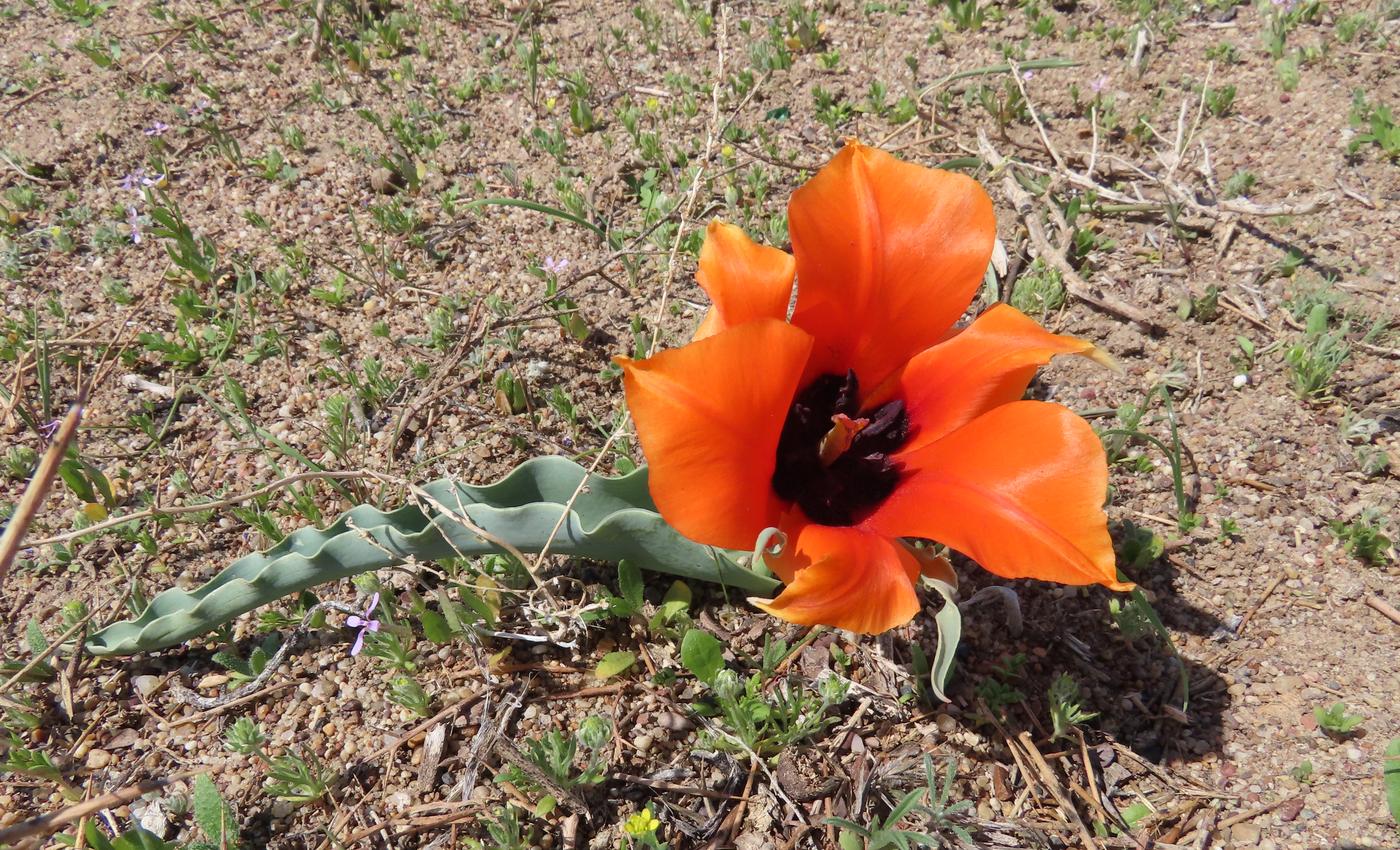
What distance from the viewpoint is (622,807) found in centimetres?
190

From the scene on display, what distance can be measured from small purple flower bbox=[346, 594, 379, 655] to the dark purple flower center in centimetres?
110

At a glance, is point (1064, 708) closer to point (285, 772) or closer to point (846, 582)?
point (846, 582)

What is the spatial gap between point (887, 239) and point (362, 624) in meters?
1.52

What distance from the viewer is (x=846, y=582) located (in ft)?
4.52

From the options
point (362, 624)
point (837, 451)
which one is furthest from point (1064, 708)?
point (362, 624)

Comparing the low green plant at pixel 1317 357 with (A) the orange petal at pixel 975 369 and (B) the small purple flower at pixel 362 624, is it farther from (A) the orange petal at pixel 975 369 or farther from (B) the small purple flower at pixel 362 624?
(B) the small purple flower at pixel 362 624

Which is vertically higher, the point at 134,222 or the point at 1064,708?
the point at 134,222

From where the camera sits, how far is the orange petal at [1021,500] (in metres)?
1.41

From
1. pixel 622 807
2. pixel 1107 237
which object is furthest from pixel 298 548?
pixel 1107 237

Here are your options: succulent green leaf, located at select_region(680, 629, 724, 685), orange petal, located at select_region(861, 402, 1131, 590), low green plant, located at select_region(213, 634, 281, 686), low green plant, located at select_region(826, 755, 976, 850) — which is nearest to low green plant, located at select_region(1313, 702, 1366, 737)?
low green plant, located at select_region(826, 755, 976, 850)

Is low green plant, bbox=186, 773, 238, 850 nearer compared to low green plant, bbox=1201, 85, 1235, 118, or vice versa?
low green plant, bbox=186, 773, 238, 850

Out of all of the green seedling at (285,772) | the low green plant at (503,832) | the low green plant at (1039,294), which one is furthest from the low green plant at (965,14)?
the green seedling at (285,772)

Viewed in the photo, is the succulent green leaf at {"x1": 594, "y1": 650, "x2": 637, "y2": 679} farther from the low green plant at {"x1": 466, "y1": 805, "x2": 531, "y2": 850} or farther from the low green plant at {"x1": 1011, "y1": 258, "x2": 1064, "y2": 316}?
the low green plant at {"x1": 1011, "y1": 258, "x2": 1064, "y2": 316}

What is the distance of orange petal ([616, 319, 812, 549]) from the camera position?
1342mm
